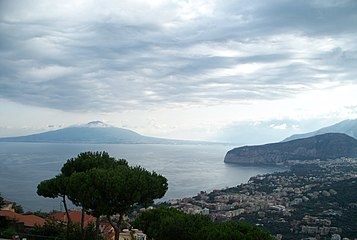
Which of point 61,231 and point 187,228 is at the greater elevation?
point 187,228

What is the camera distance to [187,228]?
6457 mm

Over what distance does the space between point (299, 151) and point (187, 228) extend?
83.0m

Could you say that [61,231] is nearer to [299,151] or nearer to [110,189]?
[110,189]

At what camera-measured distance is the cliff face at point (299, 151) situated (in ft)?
267

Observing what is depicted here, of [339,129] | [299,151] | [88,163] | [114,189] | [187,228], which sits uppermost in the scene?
[339,129]

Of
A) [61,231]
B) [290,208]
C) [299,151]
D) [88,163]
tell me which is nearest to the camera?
[61,231]

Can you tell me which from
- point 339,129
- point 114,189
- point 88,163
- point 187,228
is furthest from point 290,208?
point 339,129

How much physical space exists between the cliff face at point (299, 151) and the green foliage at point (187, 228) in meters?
77.6

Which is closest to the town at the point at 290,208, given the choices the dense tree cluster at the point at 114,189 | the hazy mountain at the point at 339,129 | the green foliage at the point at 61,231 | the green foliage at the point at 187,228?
the green foliage at the point at 61,231

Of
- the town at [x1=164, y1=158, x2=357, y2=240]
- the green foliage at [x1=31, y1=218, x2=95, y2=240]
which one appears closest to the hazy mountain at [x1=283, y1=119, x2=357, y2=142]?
the town at [x1=164, y1=158, x2=357, y2=240]

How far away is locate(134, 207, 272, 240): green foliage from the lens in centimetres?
559

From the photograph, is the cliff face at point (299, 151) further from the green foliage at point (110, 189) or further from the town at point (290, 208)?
the green foliage at point (110, 189)

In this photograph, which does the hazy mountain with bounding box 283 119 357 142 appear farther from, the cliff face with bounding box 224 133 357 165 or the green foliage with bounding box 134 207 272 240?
the green foliage with bounding box 134 207 272 240

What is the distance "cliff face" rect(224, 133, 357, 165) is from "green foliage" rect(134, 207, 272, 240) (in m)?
77.6
